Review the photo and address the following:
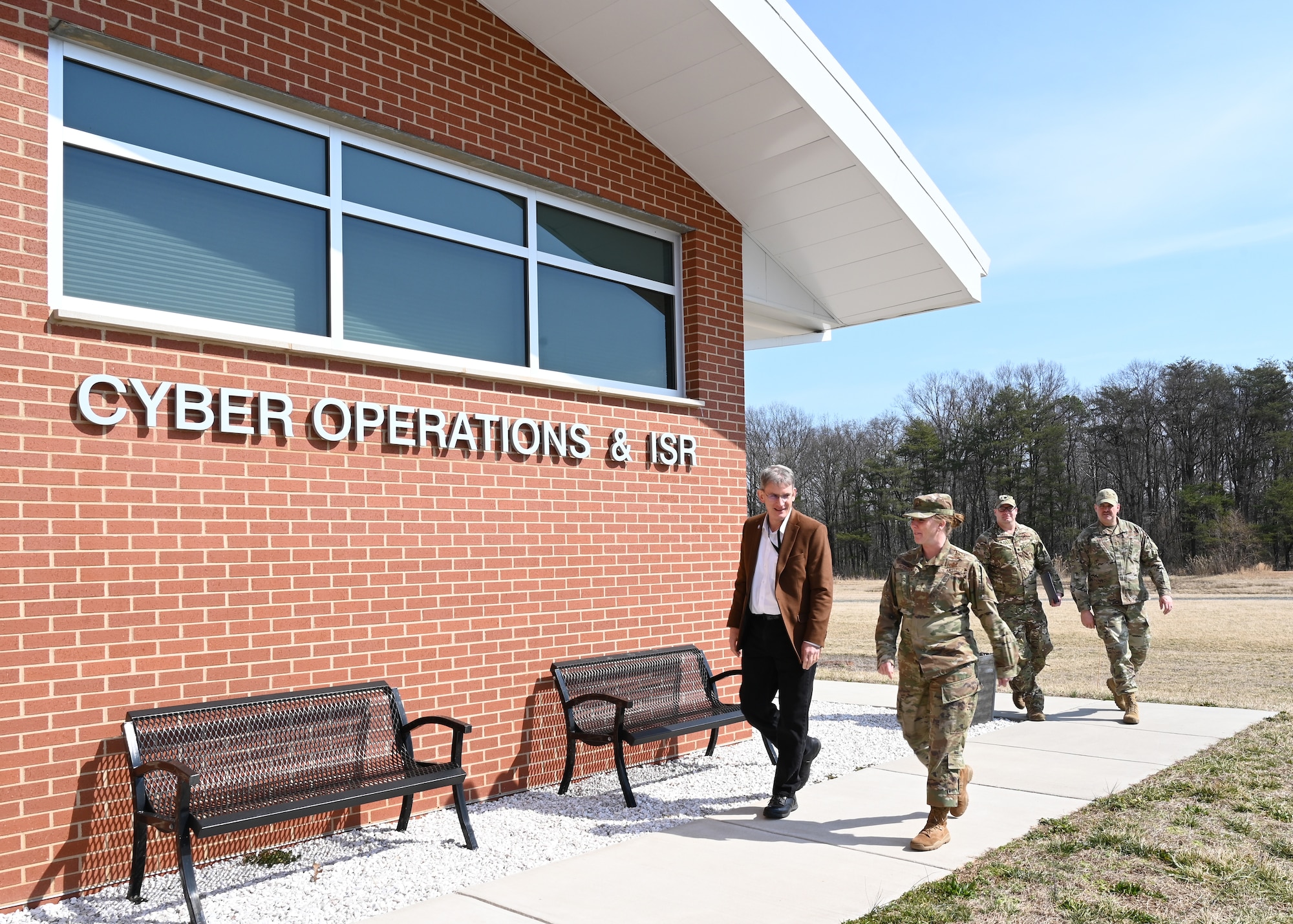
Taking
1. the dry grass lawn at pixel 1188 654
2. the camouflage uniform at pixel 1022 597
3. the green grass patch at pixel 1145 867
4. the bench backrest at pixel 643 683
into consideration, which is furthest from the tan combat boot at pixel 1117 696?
the bench backrest at pixel 643 683

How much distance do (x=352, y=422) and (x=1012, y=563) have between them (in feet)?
20.6

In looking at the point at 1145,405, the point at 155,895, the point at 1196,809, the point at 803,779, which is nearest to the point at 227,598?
the point at 155,895

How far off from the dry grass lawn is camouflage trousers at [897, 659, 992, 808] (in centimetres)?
591

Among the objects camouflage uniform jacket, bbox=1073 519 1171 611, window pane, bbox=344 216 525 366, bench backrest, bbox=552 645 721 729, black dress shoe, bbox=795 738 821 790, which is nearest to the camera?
black dress shoe, bbox=795 738 821 790

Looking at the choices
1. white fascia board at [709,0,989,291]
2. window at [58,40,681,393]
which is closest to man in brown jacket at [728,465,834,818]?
window at [58,40,681,393]

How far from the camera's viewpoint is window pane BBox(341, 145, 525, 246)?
642 cm

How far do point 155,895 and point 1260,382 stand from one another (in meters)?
57.7

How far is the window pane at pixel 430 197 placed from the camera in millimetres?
6418

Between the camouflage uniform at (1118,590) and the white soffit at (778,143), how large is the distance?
8.57 ft

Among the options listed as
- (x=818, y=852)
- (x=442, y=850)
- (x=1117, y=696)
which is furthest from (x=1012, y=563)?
(x=442, y=850)

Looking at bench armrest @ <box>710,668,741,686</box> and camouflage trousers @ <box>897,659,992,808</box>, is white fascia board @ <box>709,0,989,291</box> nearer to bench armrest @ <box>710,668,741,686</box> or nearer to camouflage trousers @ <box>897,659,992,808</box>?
bench armrest @ <box>710,668,741,686</box>

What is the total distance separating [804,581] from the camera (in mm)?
5902

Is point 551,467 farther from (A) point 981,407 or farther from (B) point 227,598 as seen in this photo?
(A) point 981,407

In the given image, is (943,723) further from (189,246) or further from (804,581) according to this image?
(189,246)
